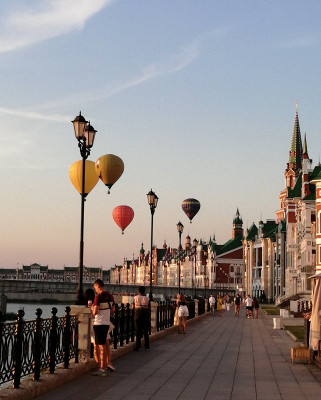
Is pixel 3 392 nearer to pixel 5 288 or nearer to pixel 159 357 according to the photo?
pixel 159 357

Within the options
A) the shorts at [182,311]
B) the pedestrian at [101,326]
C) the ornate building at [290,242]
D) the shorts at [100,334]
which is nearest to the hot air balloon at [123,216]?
the shorts at [182,311]

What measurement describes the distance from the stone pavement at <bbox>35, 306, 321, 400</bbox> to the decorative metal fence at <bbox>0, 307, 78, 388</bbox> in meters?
0.59

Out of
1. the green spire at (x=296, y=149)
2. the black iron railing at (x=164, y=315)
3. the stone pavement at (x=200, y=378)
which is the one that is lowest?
the stone pavement at (x=200, y=378)

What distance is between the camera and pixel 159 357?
1750 cm

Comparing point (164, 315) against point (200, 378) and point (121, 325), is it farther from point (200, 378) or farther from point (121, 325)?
point (200, 378)

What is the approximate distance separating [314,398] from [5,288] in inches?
5764

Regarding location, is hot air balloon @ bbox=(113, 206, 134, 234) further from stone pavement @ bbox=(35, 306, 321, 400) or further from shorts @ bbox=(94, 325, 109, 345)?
shorts @ bbox=(94, 325, 109, 345)

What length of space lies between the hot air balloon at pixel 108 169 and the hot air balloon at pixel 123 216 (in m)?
14.5

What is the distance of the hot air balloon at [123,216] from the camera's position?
152ft

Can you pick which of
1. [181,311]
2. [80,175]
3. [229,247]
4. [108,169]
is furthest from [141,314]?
[229,247]

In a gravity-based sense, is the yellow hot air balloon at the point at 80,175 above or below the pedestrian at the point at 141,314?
above

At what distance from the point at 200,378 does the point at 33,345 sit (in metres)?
3.99

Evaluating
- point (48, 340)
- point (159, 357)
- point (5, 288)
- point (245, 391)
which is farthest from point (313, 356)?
point (5, 288)

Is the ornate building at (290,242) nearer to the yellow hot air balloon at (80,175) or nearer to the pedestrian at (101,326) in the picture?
the yellow hot air balloon at (80,175)
